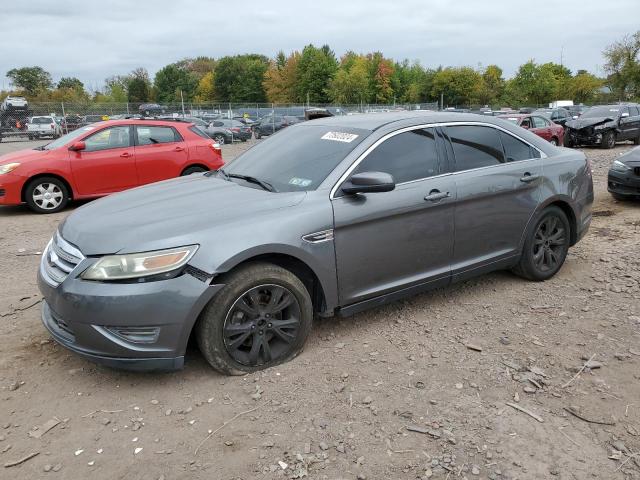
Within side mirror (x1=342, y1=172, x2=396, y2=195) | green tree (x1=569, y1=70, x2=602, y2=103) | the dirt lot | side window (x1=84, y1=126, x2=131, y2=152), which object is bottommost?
the dirt lot

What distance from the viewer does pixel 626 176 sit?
27.0 feet

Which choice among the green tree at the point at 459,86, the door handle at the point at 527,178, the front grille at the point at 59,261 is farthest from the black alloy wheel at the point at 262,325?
the green tree at the point at 459,86

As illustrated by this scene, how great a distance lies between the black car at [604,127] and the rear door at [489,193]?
15920 mm

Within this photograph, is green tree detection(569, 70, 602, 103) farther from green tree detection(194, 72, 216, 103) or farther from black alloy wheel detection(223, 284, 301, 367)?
black alloy wheel detection(223, 284, 301, 367)

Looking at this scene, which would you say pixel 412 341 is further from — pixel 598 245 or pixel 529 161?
pixel 598 245

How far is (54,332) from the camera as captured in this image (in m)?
3.21

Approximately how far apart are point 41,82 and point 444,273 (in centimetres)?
11097

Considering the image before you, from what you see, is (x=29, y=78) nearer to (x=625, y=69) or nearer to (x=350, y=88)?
(x=350, y=88)

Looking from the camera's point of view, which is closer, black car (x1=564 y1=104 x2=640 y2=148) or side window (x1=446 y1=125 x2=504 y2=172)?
side window (x1=446 y1=125 x2=504 y2=172)

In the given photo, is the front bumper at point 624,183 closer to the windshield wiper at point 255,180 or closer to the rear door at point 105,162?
the windshield wiper at point 255,180

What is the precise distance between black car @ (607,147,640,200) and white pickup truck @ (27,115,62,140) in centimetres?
2817

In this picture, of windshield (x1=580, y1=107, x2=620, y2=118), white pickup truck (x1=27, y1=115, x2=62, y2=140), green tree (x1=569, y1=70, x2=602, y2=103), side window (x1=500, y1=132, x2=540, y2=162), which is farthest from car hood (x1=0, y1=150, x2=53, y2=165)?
green tree (x1=569, y1=70, x2=602, y2=103)

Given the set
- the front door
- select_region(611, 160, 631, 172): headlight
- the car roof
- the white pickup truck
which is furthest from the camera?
the white pickup truck

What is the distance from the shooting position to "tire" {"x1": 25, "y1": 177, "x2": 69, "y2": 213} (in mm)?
8406
